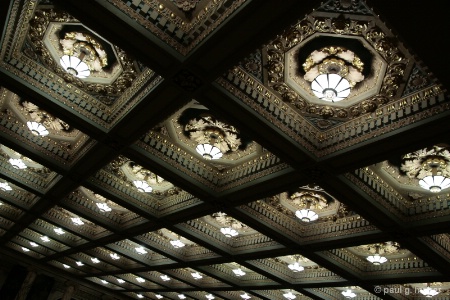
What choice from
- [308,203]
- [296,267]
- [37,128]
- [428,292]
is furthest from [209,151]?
[428,292]

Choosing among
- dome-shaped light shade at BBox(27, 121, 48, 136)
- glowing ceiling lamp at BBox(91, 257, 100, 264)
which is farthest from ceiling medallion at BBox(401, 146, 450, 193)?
glowing ceiling lamp at BBox(91, 257, 100, 264)

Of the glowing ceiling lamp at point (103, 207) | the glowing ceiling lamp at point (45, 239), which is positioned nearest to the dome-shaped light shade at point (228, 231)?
the glowing ceiling lamp at point (103, 207)

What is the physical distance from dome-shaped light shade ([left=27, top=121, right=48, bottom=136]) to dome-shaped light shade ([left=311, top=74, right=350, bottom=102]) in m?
5.39

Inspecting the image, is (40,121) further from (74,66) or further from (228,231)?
(228,231)

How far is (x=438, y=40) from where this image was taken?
3768 mm

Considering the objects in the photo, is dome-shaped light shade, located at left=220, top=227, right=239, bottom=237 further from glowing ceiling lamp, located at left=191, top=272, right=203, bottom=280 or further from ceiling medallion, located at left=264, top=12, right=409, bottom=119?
ceiling medallion, located at left=264, top=12, right=409, bottom=119

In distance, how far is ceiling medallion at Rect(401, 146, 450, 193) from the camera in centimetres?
621

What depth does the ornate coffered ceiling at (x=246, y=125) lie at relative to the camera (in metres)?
4.71

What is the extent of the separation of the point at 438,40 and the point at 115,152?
5.53 metres

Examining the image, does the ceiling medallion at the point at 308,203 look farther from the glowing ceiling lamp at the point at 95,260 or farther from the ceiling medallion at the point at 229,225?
the glowing ceiling lamp at the point at 95,260

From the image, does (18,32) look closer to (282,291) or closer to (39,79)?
(39,79)

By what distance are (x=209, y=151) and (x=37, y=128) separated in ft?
11.3

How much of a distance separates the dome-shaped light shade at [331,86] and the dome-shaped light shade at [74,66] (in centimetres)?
332

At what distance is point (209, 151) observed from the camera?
7.23m
